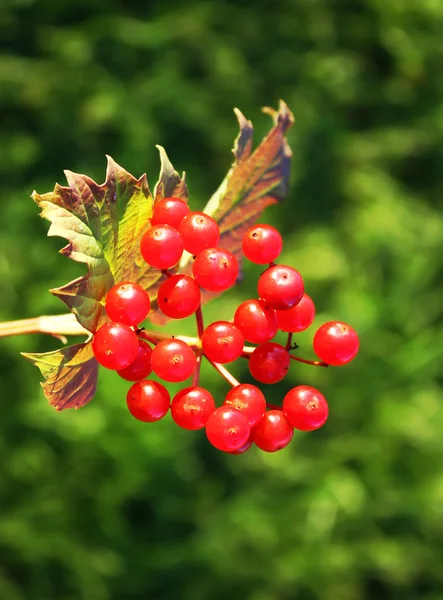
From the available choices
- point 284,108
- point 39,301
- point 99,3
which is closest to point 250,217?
point 284,108

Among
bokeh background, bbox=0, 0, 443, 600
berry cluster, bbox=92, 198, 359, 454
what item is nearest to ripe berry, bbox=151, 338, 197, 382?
berry cluster, bbox=92, 198, 359, 454

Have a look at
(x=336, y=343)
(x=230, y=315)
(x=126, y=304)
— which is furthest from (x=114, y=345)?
(x=230, y=315)

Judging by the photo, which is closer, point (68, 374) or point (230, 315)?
point (68, 374)

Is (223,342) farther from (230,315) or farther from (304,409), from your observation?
(230,315)

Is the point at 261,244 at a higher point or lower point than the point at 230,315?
higher

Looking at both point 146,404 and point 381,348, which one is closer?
point 146,404

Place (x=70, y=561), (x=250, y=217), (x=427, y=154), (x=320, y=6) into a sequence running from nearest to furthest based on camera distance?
(x=250, y=217) → (x=70, y=561) → (x=320, y=6) → (x=427, y=154)

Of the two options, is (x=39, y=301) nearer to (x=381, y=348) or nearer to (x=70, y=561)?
(x=70, y=561)
